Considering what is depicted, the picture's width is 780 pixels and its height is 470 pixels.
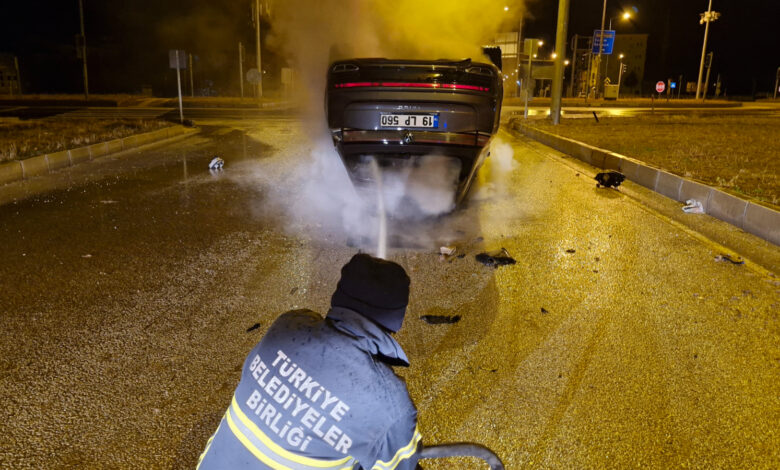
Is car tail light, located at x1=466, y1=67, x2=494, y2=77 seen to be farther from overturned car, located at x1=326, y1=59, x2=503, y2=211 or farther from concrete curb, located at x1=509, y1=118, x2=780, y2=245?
concrete curb, located at x1=509, y1=118, x2=780, y2=245

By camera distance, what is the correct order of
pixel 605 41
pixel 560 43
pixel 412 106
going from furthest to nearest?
pixel 605 41, pixel 560 43, pixel 412 106

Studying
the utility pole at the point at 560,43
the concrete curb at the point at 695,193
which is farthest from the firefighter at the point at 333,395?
the utility pole at the point at 560,43

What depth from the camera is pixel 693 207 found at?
22.2 feet

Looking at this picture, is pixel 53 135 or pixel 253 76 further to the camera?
pixel 253 76

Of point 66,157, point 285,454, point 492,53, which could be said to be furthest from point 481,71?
point 66,157

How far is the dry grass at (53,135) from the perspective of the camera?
32.7 feet

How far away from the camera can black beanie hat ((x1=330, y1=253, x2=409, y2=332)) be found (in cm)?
149

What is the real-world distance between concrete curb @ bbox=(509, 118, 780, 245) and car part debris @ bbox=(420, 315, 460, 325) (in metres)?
3.52

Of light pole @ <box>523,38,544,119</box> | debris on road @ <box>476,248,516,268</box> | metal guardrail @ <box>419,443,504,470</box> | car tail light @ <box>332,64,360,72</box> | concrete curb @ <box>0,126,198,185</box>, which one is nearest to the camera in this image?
metal guardrail @ <box>419,443,504,470</box>

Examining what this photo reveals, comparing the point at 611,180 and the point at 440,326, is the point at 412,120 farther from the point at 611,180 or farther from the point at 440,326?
the point at 611,180

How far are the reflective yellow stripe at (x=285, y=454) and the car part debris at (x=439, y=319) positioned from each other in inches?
85.6

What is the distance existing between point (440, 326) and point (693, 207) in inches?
178

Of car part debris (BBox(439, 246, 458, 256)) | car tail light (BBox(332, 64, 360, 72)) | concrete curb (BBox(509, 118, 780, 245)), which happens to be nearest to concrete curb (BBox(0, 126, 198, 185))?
car tail light (BBox(332, 64, 360, 72))

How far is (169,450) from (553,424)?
1562 millimetres
